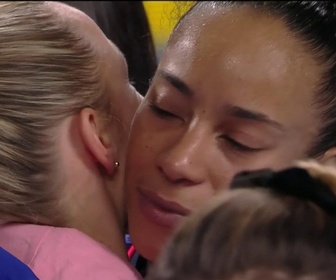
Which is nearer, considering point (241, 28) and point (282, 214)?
point (282, 214)

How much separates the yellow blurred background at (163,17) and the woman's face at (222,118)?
0.60 feet

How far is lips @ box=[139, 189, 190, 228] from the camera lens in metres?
0.89

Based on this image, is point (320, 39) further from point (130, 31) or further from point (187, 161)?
point (130, 31)

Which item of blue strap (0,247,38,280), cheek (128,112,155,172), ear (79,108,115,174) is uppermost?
cheek (128,112,155,172)

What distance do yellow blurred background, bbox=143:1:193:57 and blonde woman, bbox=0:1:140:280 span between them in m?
0.12

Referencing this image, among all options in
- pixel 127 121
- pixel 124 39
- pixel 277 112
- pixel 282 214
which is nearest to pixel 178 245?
pixel 282 214

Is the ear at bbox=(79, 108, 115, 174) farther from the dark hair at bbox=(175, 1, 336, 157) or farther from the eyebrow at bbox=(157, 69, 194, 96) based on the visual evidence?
the dark hair at bbox=(175, 1, 336, 157)

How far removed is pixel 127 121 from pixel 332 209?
0.38 meters

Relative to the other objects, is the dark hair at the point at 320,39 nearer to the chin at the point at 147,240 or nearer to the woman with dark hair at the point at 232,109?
the woman with dark hair at the point at 232,109

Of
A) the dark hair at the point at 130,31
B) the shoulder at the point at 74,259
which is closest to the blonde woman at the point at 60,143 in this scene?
the shoulder at the point at 74,259

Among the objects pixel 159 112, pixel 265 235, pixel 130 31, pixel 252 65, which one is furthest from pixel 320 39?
pixel 130 31

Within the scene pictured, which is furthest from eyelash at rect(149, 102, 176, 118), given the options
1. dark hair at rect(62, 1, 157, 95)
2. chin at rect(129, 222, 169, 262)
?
dark hair at rect(62, 1, 157, 95)

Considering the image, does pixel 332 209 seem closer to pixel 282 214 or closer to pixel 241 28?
pixel 282 214

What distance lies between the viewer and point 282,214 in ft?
2.27
